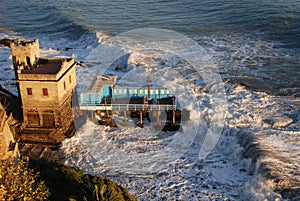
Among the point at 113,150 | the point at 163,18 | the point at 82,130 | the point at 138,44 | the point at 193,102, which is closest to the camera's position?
the point at 113,150

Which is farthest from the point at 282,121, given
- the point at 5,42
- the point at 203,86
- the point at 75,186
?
the point at 5,42

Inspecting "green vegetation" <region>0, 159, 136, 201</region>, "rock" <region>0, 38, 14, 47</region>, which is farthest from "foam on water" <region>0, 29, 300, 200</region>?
"rock" <region>0, 38, 14, 47</region>

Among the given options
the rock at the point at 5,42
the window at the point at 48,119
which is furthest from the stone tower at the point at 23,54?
the rock at the point at 5,42

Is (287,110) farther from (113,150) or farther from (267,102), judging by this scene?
(113,150)

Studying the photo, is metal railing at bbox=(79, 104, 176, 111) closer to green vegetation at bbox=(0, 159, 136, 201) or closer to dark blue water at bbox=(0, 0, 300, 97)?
green vegetation at bbox=(0, 159, 136, 201)

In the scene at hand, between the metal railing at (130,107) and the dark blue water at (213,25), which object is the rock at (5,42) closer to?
the dark blue water at (213,25)

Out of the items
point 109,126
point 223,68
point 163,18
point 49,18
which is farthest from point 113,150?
point 49,18

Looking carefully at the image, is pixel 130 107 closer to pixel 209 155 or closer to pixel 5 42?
pixel 209 155
